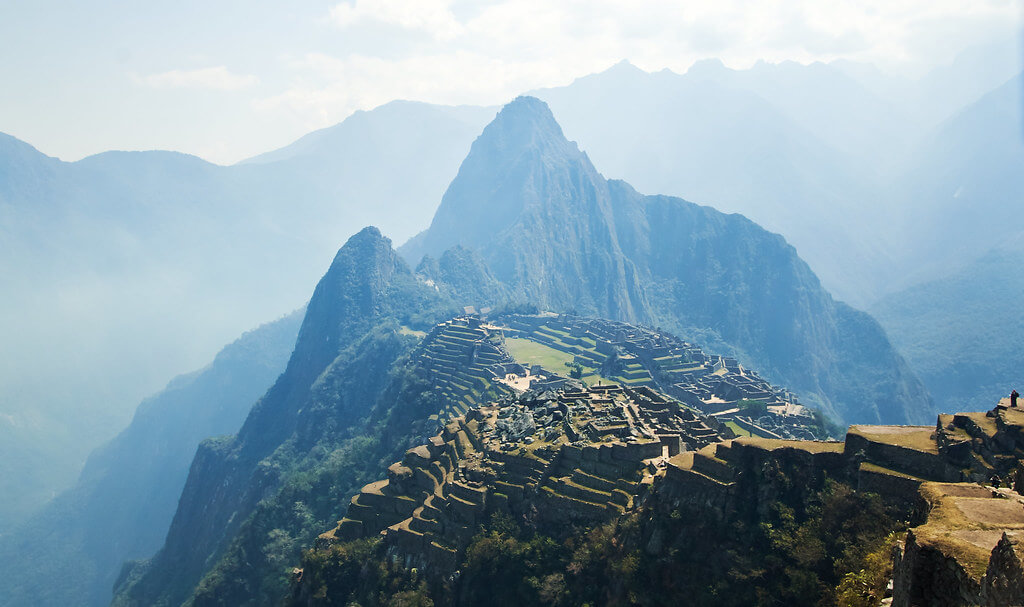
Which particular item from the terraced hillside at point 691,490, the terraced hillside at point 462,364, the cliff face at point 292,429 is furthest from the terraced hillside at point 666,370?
the terraced hillside at point 691,490

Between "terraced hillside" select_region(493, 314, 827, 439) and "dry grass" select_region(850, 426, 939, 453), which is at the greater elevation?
"terraced hillside" select_region(493, 314, 827, 439)

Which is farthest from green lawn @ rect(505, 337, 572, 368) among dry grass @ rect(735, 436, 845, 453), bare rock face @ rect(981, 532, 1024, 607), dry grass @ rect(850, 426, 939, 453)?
bare rock face @ rect(981, 532, 1024, 607)

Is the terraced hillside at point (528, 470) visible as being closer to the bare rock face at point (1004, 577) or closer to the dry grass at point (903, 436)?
the dry grass at point (903, 436)

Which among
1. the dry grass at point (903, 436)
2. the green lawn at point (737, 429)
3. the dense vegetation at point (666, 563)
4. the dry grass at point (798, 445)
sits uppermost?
the green lawn at point (737, 429)

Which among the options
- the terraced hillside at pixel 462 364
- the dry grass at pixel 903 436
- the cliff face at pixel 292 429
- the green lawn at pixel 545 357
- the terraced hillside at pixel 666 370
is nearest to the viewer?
the dry grass at pixel 903 436

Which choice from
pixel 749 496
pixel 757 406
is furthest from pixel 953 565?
pixel 757 406

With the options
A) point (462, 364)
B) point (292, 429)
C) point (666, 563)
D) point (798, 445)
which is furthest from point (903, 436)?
point (292, 429)

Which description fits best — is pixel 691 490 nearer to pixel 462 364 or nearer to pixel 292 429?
pixel 462 364

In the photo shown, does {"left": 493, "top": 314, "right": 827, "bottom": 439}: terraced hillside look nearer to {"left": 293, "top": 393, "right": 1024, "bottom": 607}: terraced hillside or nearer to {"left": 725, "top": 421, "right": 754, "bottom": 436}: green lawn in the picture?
{"left": 725, "top": 421, "right": 754, "bottom": 436}: green lawn
